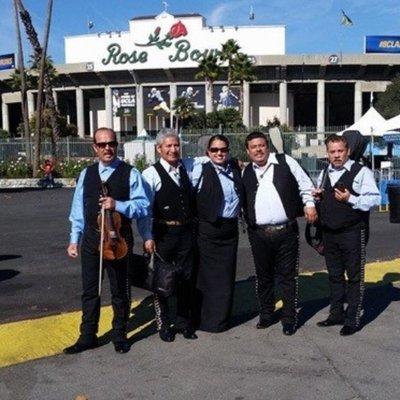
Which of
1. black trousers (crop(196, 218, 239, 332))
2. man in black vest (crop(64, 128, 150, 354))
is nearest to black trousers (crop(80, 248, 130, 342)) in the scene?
man in black vest (crop(64, 128, 150, 354))

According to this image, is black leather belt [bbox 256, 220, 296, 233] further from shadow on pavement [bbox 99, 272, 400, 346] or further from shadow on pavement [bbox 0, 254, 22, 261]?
shadow on pavement [bbox 0, 254, 22, 261]

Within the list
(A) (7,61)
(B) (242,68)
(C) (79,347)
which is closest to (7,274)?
(C) (79,347)

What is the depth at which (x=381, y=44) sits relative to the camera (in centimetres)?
7062

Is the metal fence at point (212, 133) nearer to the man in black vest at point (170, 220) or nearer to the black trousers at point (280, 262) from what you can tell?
the black trousers at point (280, 262)

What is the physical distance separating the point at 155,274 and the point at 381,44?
72032 mm

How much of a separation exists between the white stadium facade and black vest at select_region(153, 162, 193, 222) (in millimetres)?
63822

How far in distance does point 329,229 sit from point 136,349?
6.70 feet

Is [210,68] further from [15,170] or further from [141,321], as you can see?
[141,321]

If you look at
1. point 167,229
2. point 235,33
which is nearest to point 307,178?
point 167,229

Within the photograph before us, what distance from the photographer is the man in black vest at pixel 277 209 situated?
519cm

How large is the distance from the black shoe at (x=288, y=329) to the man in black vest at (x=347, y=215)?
430 mm

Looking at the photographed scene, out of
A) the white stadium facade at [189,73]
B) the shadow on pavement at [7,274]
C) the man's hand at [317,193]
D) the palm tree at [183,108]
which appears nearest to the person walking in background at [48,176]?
the shadow on pavement at [7,274]

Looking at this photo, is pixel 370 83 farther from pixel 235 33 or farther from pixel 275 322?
pixel 275 322

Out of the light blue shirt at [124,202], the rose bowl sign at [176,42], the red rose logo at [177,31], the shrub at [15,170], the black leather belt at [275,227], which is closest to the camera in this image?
the light blue shirt at [124,202]
